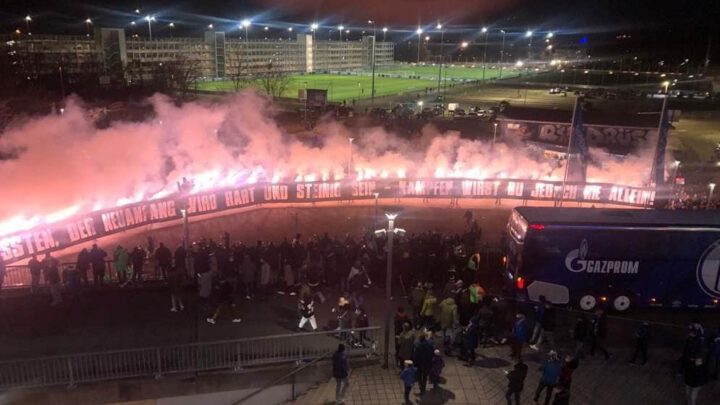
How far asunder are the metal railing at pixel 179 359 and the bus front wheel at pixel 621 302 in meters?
6.57

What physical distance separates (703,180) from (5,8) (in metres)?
101

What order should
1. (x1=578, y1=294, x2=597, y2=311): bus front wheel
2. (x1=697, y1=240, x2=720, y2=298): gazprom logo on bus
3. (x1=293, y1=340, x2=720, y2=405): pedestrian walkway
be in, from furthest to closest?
(x1=578, y1=294, x2=597, y2=311): bus front wheel → (x1=697, y1=240, x2=720, y2=298): gazprom logo on bus → (x1=293, y1=340, x2=720, y2=405): pedestrian walkway

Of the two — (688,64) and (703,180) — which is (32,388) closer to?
(703,180)

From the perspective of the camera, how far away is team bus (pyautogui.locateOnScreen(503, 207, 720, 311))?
44.1 feet

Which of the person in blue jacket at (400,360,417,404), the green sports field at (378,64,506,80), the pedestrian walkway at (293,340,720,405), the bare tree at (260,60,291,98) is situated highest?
the green sports field at (378,64,506,80)

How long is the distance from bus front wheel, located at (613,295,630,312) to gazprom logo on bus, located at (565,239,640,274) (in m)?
0.71

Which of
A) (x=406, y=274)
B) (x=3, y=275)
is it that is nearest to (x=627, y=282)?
(x=406, y=274)

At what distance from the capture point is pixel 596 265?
1368cm

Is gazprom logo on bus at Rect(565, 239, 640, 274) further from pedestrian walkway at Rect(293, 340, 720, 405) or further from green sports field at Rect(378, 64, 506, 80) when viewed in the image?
green sports field at Rect(378, 64, 506, 80)

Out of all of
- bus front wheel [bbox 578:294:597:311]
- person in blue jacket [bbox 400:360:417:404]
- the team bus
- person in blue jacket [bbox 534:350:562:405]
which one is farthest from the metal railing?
bus front wheel [bbox 578:294:597:311]

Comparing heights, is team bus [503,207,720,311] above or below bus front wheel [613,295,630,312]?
above

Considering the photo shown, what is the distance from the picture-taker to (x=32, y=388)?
33.1 ft

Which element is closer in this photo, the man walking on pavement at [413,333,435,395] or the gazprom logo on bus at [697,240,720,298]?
the man walking on pavement at [413,333,435,395]

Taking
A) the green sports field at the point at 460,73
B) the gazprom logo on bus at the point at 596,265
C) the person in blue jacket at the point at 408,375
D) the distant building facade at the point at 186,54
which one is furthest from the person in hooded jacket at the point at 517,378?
the green sports field at the point at 460,73
